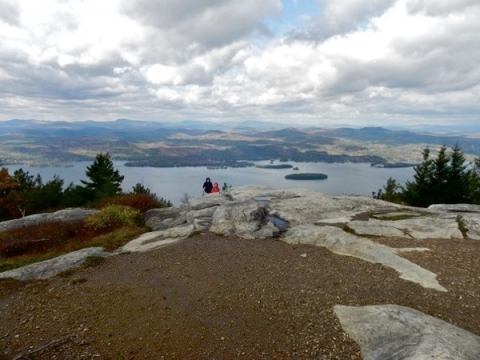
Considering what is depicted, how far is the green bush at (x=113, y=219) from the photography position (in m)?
18.2

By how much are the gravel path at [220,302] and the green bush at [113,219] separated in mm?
5629

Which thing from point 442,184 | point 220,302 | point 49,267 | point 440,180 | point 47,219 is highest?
point 440,180

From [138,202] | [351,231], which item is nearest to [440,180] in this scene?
[351,231]

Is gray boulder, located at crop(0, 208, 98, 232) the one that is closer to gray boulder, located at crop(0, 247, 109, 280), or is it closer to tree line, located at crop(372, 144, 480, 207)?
gray boulder, located at crop(0, 247, 109, 280)

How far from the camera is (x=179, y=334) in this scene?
24.9 feet

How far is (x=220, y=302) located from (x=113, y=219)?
12.0 meters

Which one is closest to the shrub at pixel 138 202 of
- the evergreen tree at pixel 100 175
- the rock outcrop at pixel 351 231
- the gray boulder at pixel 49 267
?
the rock outcrop at pixel 351 231

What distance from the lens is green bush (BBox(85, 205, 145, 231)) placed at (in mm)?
18250

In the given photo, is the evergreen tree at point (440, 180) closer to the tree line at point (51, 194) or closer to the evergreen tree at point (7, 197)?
the tree line at point (51, 194)

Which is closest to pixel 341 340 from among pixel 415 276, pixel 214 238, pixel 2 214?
pixel 415 276

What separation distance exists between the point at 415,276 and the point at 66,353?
10123mm

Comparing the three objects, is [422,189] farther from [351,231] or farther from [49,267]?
[49,267]

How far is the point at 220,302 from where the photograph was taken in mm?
9039

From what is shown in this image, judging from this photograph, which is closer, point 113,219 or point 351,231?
point 351,231
